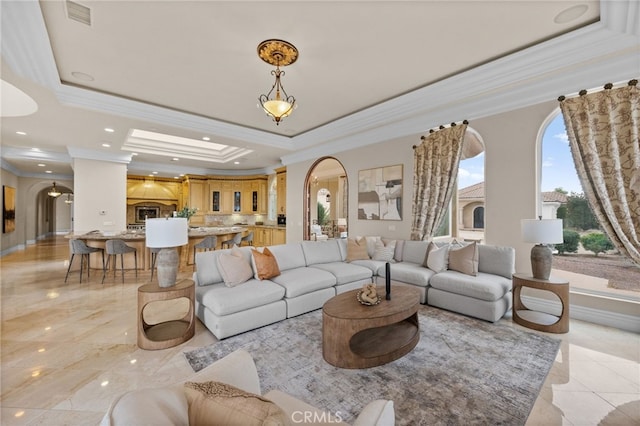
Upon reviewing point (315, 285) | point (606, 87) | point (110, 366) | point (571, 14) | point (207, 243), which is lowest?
point (110, 366)

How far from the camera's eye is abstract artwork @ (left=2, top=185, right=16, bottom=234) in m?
8.12

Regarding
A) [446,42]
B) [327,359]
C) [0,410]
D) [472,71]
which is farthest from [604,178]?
[0,410]

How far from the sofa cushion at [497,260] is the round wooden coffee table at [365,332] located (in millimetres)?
1600

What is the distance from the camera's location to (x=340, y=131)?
5.86 metres

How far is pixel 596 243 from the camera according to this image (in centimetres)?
354

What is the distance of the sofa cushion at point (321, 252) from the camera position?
15.1 feet

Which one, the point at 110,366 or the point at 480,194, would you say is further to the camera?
the point at 480,194

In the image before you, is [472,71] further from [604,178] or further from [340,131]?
[340,131]

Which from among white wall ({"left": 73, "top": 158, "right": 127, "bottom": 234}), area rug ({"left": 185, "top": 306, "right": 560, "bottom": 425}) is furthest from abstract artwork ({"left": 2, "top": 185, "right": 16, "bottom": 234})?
area rug ({"left": 185, "top": 306, "right": 560, "bottom": 425})

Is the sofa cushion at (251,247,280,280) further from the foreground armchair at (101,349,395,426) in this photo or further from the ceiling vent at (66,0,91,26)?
the ceiling vent at (66,0,91,26)

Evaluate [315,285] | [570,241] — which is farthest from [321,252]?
[570,241]

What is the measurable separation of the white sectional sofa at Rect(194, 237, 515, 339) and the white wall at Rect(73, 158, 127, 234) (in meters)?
5.40

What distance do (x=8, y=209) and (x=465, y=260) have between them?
12.4 m

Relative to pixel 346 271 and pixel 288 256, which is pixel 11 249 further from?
pixel 346 271
